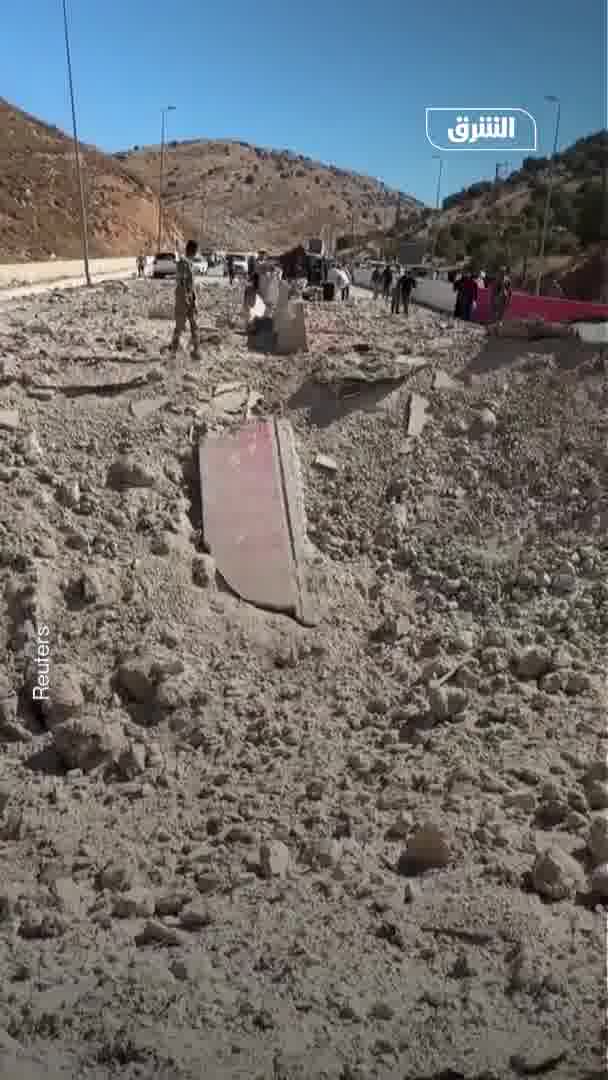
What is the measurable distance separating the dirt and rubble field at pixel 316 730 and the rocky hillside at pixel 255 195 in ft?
215

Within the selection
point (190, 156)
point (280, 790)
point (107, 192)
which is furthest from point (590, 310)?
point (190, 156)

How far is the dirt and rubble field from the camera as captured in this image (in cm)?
339

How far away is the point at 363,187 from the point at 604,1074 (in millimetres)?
115595

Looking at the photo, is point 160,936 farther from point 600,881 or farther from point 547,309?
point 547,309

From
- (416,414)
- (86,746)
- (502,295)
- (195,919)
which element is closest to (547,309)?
(502,295)

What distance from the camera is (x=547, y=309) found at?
1181 centimetres

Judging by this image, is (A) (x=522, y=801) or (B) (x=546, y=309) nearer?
(A) (x=522, y=801)

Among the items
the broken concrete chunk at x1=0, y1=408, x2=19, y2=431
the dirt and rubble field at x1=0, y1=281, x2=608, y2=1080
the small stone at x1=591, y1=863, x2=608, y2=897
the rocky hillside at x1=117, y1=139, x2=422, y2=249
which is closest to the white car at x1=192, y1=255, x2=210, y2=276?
the dirt and rubble field at x1=0, y1=281, x2=608, y2=1080

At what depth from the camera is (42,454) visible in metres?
6.75

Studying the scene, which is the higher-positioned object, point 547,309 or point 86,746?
point 547,309

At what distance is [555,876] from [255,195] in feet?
298

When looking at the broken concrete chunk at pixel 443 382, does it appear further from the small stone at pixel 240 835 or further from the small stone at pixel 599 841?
the small stone at pixel 240 835

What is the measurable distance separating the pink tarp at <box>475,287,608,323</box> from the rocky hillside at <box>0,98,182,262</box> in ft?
72.0

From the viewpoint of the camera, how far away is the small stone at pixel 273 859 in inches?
163
